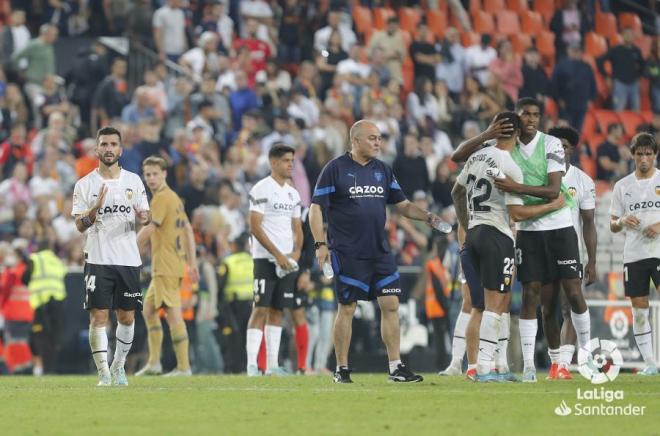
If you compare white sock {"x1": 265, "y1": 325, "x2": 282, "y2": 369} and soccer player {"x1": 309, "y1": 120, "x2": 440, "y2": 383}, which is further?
white sock {"x1": 265, "y1": 325, "x2": 282, "y2": 369}

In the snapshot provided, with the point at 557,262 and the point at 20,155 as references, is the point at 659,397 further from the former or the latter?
the point at 20,155

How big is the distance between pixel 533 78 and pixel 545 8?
4.13m

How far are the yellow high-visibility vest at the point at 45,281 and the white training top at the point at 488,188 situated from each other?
31.5ft

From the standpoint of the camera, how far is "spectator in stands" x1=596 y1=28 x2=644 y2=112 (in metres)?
30.7

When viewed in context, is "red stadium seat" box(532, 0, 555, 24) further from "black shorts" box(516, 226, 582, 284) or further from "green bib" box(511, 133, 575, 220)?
"green bib" box(511, 133, 575, 220)

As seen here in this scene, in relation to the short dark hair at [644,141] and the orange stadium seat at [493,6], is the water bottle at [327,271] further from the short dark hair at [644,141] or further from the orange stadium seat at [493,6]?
the orange stadium seat at [493,6]

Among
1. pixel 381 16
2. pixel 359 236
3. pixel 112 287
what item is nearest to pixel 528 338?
pixel 359 236

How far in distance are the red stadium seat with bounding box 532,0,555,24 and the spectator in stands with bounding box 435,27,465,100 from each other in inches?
138

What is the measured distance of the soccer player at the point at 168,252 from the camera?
57.2 ft

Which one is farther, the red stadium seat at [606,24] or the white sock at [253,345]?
the red stadium seat at [606,24]

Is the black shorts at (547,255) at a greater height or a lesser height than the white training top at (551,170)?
lesser

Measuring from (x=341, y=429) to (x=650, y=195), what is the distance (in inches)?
287

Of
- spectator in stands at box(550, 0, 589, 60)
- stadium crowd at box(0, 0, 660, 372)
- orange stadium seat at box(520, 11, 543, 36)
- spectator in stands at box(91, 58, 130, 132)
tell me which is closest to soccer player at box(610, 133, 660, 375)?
stadium crowd at box(0, 0, 660, 372)

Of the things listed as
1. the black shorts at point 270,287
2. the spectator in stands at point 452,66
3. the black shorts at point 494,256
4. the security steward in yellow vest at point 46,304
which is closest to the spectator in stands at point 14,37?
the security steward in yellow vest at point 46,304
